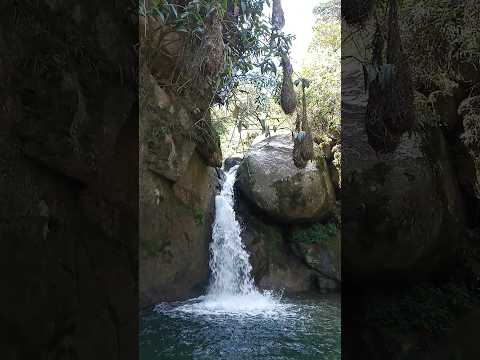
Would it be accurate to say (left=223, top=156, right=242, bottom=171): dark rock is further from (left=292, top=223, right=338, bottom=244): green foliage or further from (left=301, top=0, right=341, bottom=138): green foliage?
(left=292, top=223, right=338, bottom=244): green foliage

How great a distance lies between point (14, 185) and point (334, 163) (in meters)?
8.28

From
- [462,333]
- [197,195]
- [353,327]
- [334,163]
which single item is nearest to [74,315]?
[353,327]

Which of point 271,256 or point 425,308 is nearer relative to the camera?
point 425,308

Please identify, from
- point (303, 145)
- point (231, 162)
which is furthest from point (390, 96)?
point (231, 162)

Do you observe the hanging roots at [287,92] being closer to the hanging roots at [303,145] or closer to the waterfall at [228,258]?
the hanging roots at [303,145]

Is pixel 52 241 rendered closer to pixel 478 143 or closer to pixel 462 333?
pixel 462 333

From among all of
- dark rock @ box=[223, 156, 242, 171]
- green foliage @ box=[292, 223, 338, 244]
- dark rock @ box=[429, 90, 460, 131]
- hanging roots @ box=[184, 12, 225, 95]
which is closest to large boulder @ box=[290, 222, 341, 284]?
green foliage @ box=[292, 223, 338, 244]

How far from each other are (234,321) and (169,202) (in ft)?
7.68

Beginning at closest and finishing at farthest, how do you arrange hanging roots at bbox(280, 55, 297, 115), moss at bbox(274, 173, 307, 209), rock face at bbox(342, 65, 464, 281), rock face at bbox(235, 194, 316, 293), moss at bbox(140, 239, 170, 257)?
1. rock face at bbox(342, 65, 464, 281)
2. hanging roots at bbox(280, 55, 297, 115)
3. moss at bbox(140, 239, 170, 257)
4. rock face at bbox(235, 194, 316, 293)
5. moss at bbox(274, 173, 307, 209)

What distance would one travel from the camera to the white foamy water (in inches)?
279

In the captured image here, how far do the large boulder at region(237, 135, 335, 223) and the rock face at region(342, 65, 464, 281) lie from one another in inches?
267

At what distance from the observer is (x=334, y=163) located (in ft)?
30.3

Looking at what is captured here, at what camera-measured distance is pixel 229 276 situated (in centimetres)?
827

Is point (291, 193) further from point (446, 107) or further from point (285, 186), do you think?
point (446, 107)
